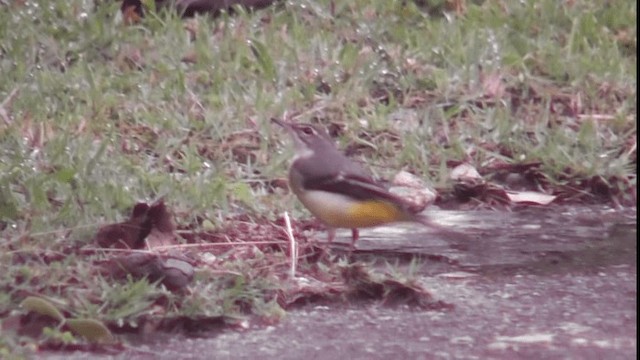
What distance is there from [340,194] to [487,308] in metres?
1.08

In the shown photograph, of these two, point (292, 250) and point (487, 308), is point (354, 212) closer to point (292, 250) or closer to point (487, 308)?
point (292, 250)

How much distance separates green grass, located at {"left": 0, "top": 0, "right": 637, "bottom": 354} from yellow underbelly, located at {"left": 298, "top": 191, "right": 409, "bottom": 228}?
1.31 feet

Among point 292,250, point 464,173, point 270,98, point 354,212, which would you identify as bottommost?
point 292,250

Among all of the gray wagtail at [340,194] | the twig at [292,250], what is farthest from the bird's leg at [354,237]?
the twig at [292,250]

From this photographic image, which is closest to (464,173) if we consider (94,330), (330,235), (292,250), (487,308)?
(330,235)

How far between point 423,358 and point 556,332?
55 centimetres

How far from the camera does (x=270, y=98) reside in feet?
24.0

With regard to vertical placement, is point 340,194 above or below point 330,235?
above

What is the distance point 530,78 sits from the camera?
305 inches

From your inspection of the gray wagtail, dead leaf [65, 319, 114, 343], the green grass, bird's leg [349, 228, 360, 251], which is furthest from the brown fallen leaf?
dead leaf [65, 319, 114, 343]

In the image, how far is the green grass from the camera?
20.4 feet

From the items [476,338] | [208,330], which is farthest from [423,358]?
[208,330]

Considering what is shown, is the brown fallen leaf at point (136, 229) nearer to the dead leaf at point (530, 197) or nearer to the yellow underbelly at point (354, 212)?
the yellow underbelly at point (354, 212)

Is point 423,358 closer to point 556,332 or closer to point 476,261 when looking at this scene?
point 556,332
